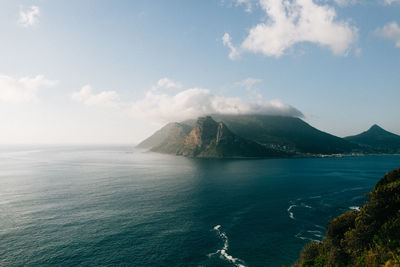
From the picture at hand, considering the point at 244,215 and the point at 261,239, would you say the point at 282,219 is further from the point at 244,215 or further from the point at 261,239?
the point at 261,239

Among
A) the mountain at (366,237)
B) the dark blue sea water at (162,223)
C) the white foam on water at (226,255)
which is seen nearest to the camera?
the mountain at (366,237)

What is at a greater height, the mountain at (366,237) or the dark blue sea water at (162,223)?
the mountain at (366,237)

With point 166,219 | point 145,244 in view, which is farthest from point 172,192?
point 145,244

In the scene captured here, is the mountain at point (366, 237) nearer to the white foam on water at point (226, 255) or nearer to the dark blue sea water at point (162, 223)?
the dark blue sea water at point (162, 223)

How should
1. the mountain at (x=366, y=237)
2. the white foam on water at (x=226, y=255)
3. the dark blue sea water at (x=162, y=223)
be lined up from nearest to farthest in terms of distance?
the mountain at (x=366, y=237) → the white foam on water at (x=226, y=255) → the dark blue sea water at (x=162, y=223)

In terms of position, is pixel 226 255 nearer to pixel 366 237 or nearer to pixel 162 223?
pixel 162 223

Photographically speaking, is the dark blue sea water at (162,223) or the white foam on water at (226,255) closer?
the white foam on water at (226,255)

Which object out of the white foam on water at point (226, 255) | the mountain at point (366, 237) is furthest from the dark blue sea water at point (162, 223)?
the mountain at point (366, 237)

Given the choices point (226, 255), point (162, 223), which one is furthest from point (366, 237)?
point (162, 223)

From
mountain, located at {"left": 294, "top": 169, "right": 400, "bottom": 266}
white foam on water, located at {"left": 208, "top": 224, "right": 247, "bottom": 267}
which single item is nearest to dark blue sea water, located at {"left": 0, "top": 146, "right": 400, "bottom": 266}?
white foam on water, located at {"left": 208, "top": 224, "right": 247, "bottom": 267}
